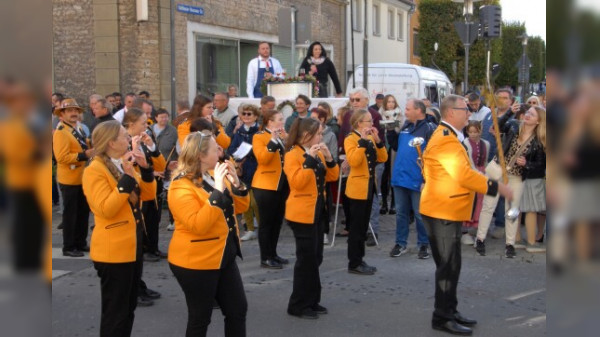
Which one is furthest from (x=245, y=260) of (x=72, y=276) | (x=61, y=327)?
(x=61, y=327)

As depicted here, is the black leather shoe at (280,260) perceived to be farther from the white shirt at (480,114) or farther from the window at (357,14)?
the window at (357,14)

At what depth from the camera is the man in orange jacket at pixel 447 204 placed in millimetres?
5230

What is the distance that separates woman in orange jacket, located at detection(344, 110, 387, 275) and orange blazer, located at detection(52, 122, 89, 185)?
3167mm

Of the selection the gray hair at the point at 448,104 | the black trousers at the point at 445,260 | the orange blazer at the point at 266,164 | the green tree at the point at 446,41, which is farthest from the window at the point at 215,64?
the green tree at the point at 446,41

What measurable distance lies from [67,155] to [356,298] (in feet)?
12.4

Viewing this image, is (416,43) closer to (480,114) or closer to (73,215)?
(480,114)

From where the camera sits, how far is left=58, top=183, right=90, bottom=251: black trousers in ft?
26.1

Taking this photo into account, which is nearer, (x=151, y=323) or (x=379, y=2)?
(x=151, y=323)

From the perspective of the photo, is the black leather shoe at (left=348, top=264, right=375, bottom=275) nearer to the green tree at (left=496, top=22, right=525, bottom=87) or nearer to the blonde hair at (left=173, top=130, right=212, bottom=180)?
the blonde hair at (left=173, top=130, right=212, bottom=180)

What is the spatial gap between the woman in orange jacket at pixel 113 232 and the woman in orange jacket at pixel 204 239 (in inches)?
15.5

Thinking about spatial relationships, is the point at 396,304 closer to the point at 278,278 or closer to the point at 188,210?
the point at 278,278

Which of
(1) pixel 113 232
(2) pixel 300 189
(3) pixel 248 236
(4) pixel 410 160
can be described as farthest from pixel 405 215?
(1) pixel 113 232

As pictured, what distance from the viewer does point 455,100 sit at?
5.50 m

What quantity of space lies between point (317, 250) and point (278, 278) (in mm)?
1367
